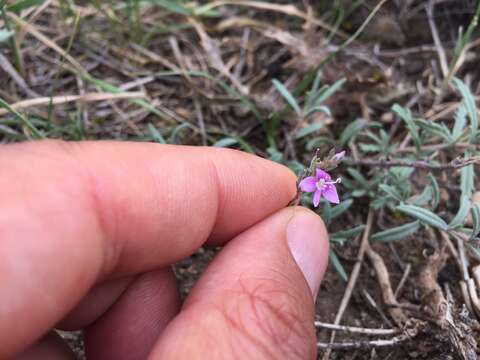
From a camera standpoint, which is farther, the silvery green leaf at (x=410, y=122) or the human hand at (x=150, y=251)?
the silvery green leaf at (x=410, y=122)

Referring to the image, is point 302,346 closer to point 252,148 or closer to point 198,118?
point 252,148

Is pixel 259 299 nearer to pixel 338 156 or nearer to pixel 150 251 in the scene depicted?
pixel 150 251

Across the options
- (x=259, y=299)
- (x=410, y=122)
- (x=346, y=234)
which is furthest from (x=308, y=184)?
(x=410, y=122)

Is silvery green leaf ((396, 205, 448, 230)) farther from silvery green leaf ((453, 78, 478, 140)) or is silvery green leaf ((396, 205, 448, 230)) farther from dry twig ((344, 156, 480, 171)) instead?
silvery green leaf ((453, 78, 478, 140))

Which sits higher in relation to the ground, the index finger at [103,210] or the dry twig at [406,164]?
the index finger at [103,210]

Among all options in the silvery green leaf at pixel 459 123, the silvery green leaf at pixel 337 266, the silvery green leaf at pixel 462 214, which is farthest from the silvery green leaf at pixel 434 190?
the silvery green leaf at pixel 337 266

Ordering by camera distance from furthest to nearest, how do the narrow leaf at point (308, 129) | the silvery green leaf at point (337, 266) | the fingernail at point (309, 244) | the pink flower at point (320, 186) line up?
1. the narrow leaf at point (308, 129)
2. the silvery green leaf at point (337, 266)
3. the pink flower at point (320, 186)
4. the fingernail at point (309, 244)

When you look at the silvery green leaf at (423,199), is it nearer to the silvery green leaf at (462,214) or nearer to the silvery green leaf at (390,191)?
the silvery green leaf at (390,191)

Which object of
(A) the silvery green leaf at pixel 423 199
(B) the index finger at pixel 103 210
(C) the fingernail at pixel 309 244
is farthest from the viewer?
(A) the silvery green leaf at pixel 423 199
